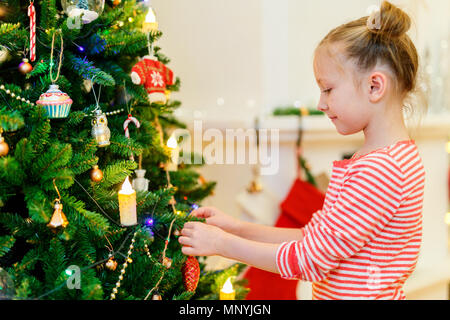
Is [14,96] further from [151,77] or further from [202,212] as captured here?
[202,212]

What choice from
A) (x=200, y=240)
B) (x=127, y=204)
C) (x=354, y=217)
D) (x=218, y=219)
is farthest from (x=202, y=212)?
(x=354, y=217)

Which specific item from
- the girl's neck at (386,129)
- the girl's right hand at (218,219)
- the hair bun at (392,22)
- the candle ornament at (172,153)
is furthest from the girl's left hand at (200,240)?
the hair bun at (392,22)

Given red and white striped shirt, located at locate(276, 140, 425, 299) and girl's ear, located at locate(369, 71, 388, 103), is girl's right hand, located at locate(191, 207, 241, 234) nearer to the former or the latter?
red and white striped shirt, located at locate(276, 140, 425, 299)

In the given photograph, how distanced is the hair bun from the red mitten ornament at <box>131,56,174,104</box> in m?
0.44

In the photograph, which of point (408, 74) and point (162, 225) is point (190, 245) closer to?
point (162, 225)

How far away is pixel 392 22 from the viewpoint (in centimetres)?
79

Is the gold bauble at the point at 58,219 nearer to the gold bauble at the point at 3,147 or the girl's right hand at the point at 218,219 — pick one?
the gold bauble at the point at 3,147

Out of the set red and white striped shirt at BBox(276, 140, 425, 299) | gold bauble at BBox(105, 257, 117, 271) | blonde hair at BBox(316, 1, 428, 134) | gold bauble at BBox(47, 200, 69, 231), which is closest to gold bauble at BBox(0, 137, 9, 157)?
gold bauble at BBox(47, 200, 69, 231)

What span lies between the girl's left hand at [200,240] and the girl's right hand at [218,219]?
0.11 meters

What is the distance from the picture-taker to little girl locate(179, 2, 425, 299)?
2.50 feet

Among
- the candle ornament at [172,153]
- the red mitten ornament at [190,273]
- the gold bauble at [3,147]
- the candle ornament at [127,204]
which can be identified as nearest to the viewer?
the gold bauble at [3,147]

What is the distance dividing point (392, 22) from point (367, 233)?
15.4 inches

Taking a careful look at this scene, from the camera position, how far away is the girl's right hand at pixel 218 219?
97cm
